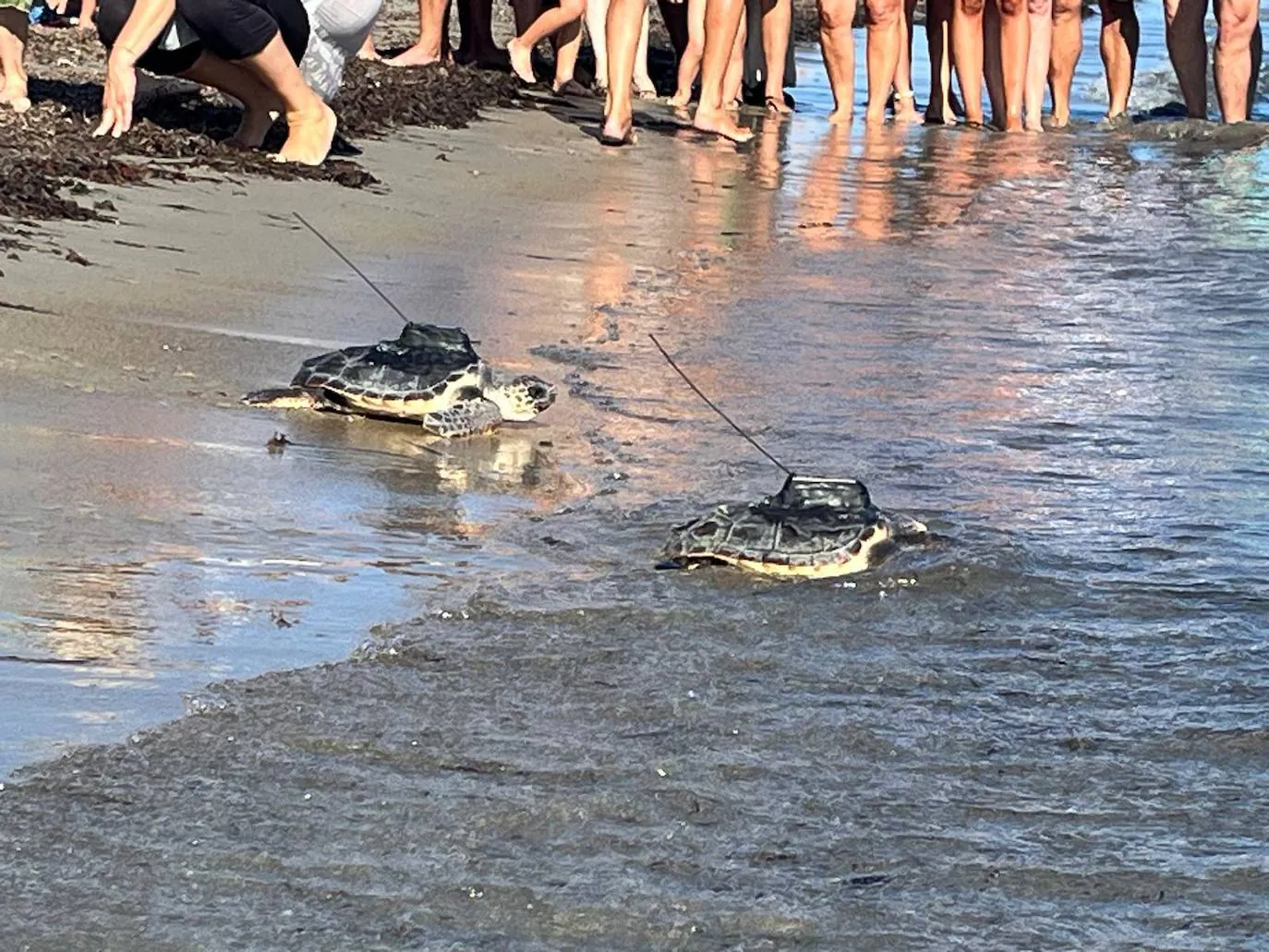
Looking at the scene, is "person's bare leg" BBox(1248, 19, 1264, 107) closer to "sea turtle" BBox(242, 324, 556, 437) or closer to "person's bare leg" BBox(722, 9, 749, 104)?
"person's bare leg" BBox(722, 9, 749, 104)

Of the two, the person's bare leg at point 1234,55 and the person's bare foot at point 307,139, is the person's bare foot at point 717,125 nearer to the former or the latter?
the person's bare leg at point 1234,55

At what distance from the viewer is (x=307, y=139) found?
25.5ft

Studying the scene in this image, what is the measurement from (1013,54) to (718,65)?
6.37 feet

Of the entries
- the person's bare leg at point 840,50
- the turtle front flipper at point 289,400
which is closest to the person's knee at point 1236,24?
the person's bare leg at point 840,50

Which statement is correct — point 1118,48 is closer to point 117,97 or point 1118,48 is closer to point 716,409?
point 117,97

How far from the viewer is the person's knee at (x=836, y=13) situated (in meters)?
11.5

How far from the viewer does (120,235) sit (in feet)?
20.6

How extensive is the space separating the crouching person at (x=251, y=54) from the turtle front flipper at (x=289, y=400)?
103 inches

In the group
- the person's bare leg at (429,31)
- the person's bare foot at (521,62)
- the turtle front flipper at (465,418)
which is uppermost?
the person's bare leg at (429,31)

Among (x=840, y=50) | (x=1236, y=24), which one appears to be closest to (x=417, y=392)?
(x=840, y=50)

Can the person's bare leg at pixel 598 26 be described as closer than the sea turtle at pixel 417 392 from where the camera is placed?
No

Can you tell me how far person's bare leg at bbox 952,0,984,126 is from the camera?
1162cm

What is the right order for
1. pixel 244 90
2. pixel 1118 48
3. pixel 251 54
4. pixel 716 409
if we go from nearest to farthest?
1. pixel 716 409
2. pixel 251 54
3. pixel 244 90
4. pixel 1118 48

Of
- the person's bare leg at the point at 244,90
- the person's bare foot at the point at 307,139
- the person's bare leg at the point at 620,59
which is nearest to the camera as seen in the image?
the person's bare leg at the point at 244,90
